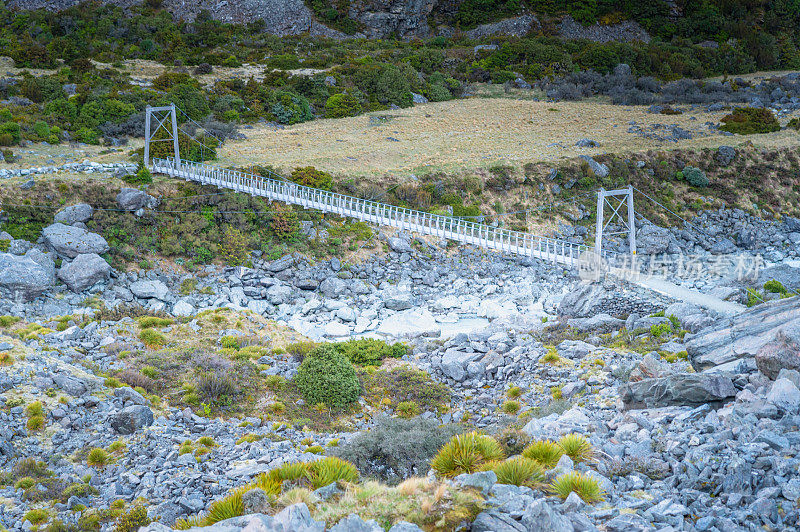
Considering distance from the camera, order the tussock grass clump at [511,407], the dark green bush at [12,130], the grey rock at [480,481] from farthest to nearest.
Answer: the dark green bush at [12,130] → the tussock grass clump at [511,407] → the grey rock at [480,481]

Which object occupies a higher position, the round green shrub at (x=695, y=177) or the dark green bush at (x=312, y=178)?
the dark green bush at (x=312, y=178)

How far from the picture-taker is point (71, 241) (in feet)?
96.8

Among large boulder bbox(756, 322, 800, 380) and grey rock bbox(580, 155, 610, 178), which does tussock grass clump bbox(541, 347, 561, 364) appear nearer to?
large boulder bbox(756, 322, 800, 380)

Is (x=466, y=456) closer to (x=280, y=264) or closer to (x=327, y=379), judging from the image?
(x=327, y=379)

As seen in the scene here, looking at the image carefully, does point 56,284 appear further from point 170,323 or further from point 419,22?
point 419,22

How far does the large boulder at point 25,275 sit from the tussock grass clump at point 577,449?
23.4 m

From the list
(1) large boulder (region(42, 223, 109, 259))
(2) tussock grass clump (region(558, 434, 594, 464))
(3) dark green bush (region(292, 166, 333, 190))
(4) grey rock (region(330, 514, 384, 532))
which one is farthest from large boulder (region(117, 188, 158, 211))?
(4) grey rock (region(330, 514, 384, 532))

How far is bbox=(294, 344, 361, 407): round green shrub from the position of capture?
1956 centimetres

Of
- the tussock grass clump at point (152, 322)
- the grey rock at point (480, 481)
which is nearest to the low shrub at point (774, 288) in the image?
the grey rock at point (480, 481)

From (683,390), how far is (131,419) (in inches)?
503

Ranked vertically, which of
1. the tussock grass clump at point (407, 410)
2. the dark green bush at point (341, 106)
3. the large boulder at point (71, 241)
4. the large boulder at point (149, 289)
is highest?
the dark green bush at point (341, 106)

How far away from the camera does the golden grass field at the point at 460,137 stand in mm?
41750

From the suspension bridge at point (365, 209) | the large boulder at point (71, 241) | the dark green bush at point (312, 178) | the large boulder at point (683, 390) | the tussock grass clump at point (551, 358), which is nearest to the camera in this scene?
the large boulder at point (683, 390)

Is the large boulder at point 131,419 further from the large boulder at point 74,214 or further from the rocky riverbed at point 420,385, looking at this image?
the large boulder at point 74,214
